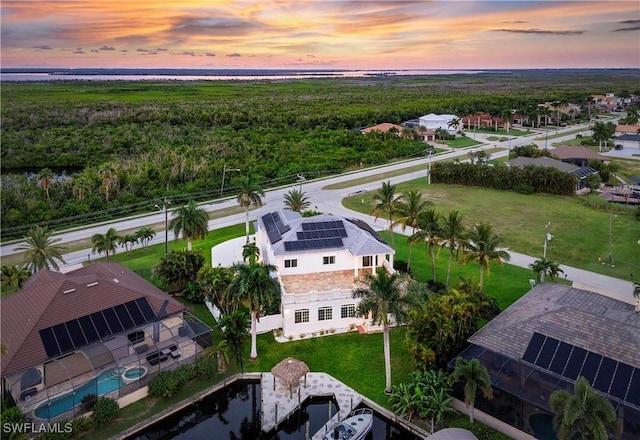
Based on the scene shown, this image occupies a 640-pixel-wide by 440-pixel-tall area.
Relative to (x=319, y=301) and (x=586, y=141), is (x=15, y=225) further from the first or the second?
(x=586, y=141)

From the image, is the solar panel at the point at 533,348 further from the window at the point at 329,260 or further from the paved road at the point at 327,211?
the paved road at the point at 327,211

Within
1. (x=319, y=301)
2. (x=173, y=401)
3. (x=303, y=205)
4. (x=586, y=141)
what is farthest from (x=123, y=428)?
(x=586, y=141)

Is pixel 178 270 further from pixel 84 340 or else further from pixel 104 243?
pixel 84 340

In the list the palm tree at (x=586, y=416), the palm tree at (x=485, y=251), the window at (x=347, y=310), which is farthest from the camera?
the palm tree at (x=485, y=251)

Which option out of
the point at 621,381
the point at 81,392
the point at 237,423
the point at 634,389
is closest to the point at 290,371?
the point at 237,423

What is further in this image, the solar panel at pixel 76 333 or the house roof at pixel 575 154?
the house roof at pixel 575 154

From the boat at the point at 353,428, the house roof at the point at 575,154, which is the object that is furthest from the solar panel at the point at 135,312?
the house roof at the point at 575,154

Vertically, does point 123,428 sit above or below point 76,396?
below

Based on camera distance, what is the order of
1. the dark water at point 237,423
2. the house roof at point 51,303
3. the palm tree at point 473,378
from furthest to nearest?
the house roof at point 51,303 → the dark water at point 237,423 → the palm tree at point 473,378
